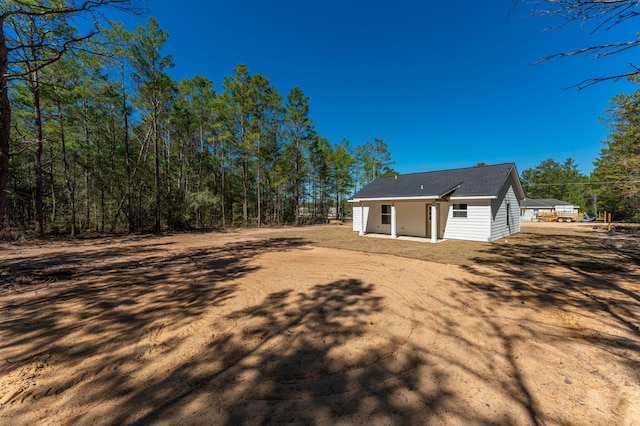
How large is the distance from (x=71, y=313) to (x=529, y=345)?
251 inches

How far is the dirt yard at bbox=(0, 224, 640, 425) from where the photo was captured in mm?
1832

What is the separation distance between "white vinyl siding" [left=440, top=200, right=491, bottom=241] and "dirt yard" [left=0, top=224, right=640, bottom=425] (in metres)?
5.93

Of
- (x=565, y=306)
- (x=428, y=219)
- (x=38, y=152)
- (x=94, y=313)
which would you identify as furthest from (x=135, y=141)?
(x=565, y=306)

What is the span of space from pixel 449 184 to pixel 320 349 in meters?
12.9

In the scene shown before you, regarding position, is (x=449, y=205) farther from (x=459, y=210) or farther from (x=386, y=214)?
(x=386, y=214)

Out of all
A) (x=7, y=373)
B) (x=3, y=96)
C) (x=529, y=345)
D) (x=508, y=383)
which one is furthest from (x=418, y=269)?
(x=3, y=96)

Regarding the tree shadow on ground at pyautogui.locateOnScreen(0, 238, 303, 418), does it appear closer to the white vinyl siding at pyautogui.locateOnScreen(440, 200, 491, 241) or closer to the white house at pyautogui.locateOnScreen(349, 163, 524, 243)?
the white house at pyautogui.locateOnScreen(349, 163, 524, 243)

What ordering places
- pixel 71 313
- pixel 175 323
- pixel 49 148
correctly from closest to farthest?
pixel 175 323
pixel 71 313
pixel 49 148

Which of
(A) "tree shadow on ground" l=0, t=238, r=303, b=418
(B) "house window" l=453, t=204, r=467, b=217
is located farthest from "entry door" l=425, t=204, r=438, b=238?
(A) "tree shadow on ground" l=0, t=238, r=303, b=418

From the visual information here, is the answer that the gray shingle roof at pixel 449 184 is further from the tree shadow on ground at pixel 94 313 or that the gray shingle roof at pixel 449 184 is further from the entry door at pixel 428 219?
the tree shadow on ground at pixel 94 313

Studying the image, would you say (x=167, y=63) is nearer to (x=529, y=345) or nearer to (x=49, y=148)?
(x=49, y=148)

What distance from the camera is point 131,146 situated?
56.6ft

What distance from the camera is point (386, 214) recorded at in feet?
→ 47.1

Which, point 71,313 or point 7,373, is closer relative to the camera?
point 7,373
